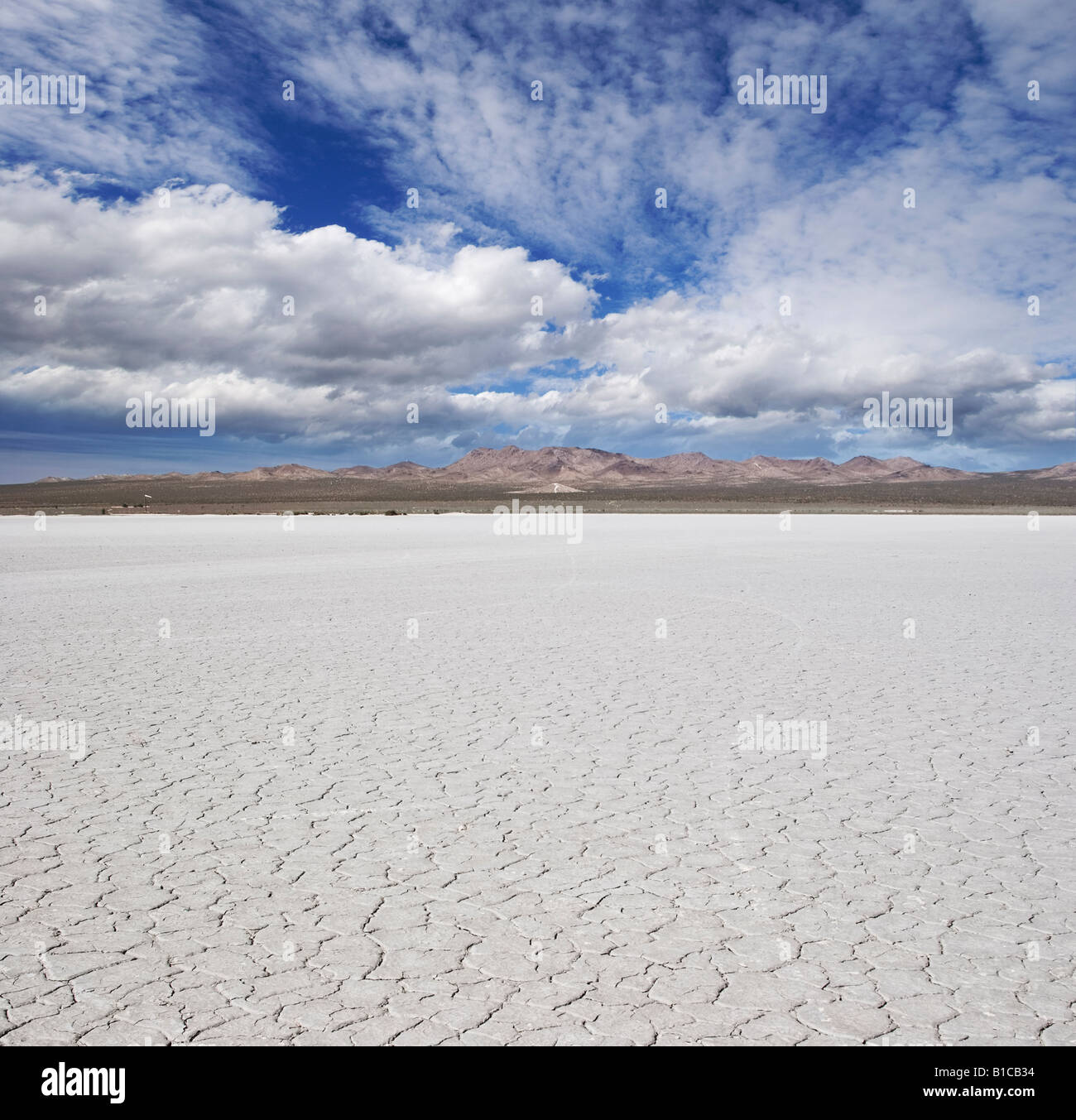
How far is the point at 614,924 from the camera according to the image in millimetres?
3430

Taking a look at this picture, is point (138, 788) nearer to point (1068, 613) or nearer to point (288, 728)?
point (288, 728)

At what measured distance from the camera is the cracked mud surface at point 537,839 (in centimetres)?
288

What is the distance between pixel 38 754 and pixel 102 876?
89.5 inches

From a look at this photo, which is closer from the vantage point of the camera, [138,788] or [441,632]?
[138,788]

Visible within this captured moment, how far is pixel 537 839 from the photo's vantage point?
4.33m

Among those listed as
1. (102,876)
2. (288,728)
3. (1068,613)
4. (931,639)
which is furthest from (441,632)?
(1068,613)

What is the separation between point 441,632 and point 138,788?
5.76 meters

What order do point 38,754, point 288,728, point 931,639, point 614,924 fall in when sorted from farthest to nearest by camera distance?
1. point 931,639
2. point 288,728
3. point 38,754
4. point 614,924

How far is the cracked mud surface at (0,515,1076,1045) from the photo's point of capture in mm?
2885

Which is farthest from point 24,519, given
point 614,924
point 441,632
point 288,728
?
point 614,924
